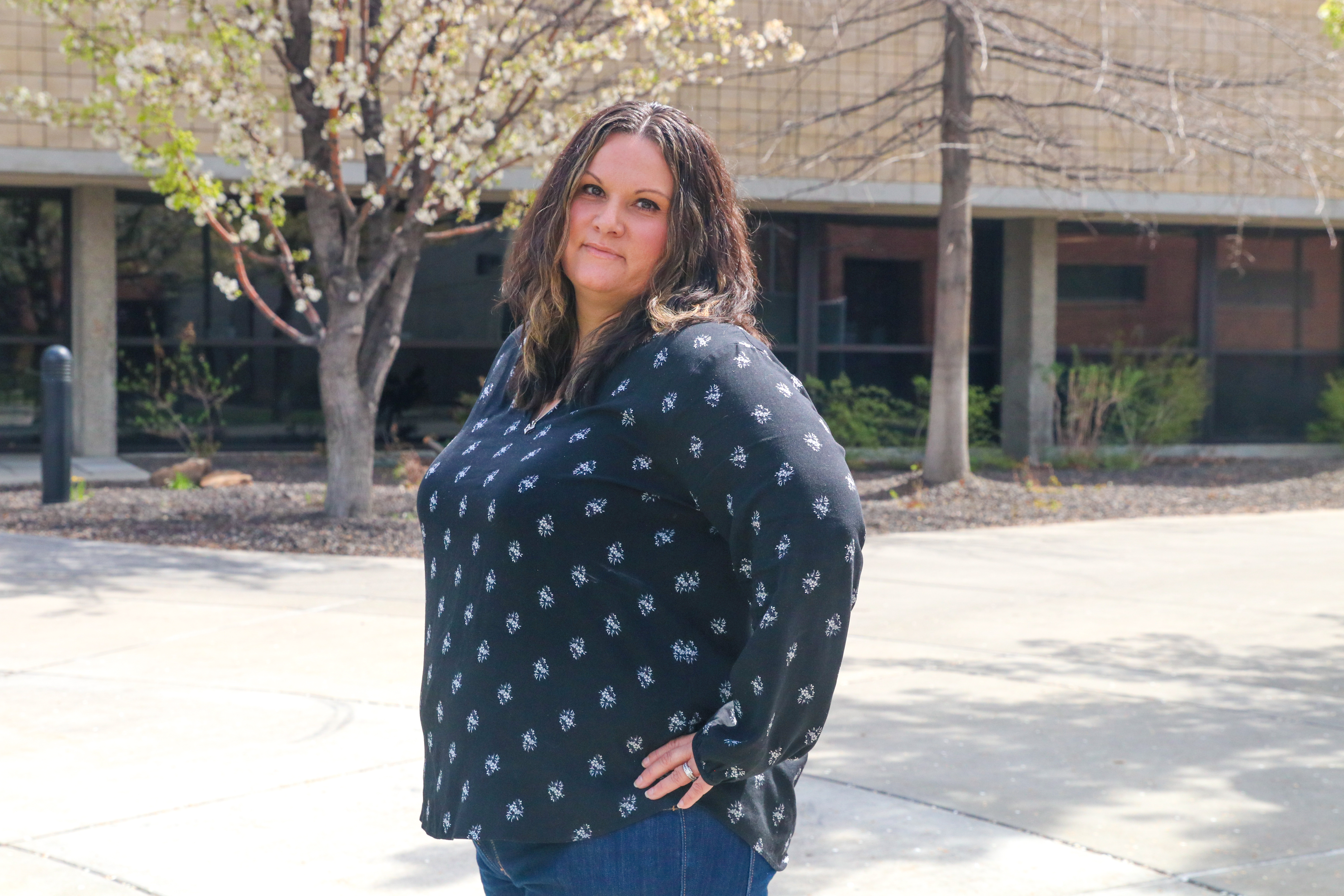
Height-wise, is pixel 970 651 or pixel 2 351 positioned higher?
pixel 2 351

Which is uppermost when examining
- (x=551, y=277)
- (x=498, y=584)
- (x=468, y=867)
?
(x=551, y=277)

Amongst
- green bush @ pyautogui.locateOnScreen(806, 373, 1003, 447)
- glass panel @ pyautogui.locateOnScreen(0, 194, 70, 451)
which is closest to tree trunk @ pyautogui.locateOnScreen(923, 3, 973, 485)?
green bush @ pyautogui.locateOnScreen(806, 373, 1003, 447)

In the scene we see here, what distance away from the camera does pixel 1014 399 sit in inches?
658

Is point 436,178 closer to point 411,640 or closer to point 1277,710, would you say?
point 411,640

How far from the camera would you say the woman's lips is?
80.7 inches

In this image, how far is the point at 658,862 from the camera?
1.87 m

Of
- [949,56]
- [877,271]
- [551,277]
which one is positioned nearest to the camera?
[551,277]

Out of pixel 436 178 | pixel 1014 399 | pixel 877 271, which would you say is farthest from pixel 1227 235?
pixel 436 178

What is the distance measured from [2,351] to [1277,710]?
1298 cm

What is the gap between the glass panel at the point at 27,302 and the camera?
14281 millimetres

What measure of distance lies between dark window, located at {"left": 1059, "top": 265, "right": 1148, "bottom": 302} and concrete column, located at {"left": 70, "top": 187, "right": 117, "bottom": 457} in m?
10.8

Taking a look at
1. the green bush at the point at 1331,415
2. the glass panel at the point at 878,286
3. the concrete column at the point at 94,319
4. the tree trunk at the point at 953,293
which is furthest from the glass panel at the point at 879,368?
the concrete column at the point at 94,319

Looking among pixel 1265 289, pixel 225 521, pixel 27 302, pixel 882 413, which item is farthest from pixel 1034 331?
pixel 27 302

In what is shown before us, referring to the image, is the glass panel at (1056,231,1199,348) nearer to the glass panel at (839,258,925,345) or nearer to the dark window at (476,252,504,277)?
the glass panel at (839,258,925,345)
